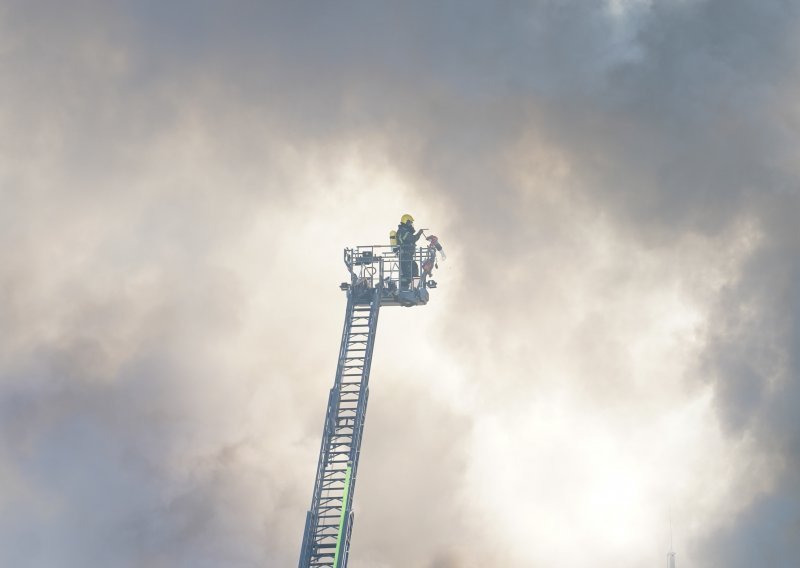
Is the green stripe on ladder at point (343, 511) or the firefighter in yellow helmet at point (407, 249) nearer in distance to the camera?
the green stripe on ladder at point (343, 511)

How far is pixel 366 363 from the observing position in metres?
79.3

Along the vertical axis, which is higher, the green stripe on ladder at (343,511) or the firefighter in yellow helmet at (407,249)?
the firefighter in yellow helmet at (407,249)

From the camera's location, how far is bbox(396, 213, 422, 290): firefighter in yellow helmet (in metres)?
81.7

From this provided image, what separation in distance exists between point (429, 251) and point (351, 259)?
622 cm

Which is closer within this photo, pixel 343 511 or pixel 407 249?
pixel 343 511

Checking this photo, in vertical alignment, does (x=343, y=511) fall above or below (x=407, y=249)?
below

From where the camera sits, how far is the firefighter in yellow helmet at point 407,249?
81688 millimetres

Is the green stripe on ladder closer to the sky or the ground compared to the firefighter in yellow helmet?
closer to the ground

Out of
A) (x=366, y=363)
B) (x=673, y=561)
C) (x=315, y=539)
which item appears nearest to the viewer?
(x=315, y=539)

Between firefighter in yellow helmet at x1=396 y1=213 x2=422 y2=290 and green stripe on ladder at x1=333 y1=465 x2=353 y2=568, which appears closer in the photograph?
green stripe on ladder at x1=333 y1=465 x2=353 y2=568

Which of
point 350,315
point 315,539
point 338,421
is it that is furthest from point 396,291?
point 315,539

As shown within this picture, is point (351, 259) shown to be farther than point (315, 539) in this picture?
Yes

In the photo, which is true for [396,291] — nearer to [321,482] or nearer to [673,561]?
[321,482]

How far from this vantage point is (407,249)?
81938 millimetres
